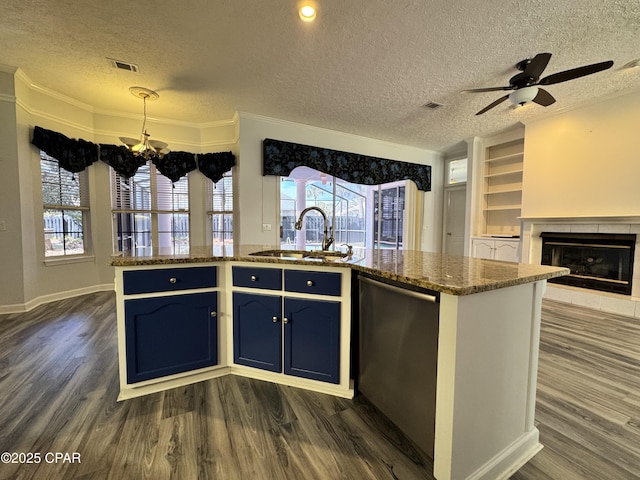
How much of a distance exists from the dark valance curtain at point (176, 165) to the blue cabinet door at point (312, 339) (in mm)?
3842

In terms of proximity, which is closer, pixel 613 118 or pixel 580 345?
pixel 580 345

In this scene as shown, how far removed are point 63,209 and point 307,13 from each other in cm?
428

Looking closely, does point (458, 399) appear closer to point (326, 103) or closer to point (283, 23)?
point (283, 23)

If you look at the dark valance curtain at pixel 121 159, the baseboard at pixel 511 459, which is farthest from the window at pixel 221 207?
the baseboard at pixel 511 459

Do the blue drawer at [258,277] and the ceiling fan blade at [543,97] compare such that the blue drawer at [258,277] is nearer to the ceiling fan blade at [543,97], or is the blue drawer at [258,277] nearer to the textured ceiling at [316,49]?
the textured ceiling at [316,49]

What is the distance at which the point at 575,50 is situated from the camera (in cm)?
270

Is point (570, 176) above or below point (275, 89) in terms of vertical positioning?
below

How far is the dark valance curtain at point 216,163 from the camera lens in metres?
4.61

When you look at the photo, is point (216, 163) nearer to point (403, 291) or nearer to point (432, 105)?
point (432, 105)

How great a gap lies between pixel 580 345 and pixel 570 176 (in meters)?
2.68

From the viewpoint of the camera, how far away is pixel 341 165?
5039 mm

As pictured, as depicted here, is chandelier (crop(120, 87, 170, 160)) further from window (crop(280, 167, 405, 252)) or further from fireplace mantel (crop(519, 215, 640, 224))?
fireplace mantel (crop(519, 215, 640, 224))

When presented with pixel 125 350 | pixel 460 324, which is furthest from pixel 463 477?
pixel 125 350

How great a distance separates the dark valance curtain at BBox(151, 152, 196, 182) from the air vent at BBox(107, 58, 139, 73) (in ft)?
5.13
